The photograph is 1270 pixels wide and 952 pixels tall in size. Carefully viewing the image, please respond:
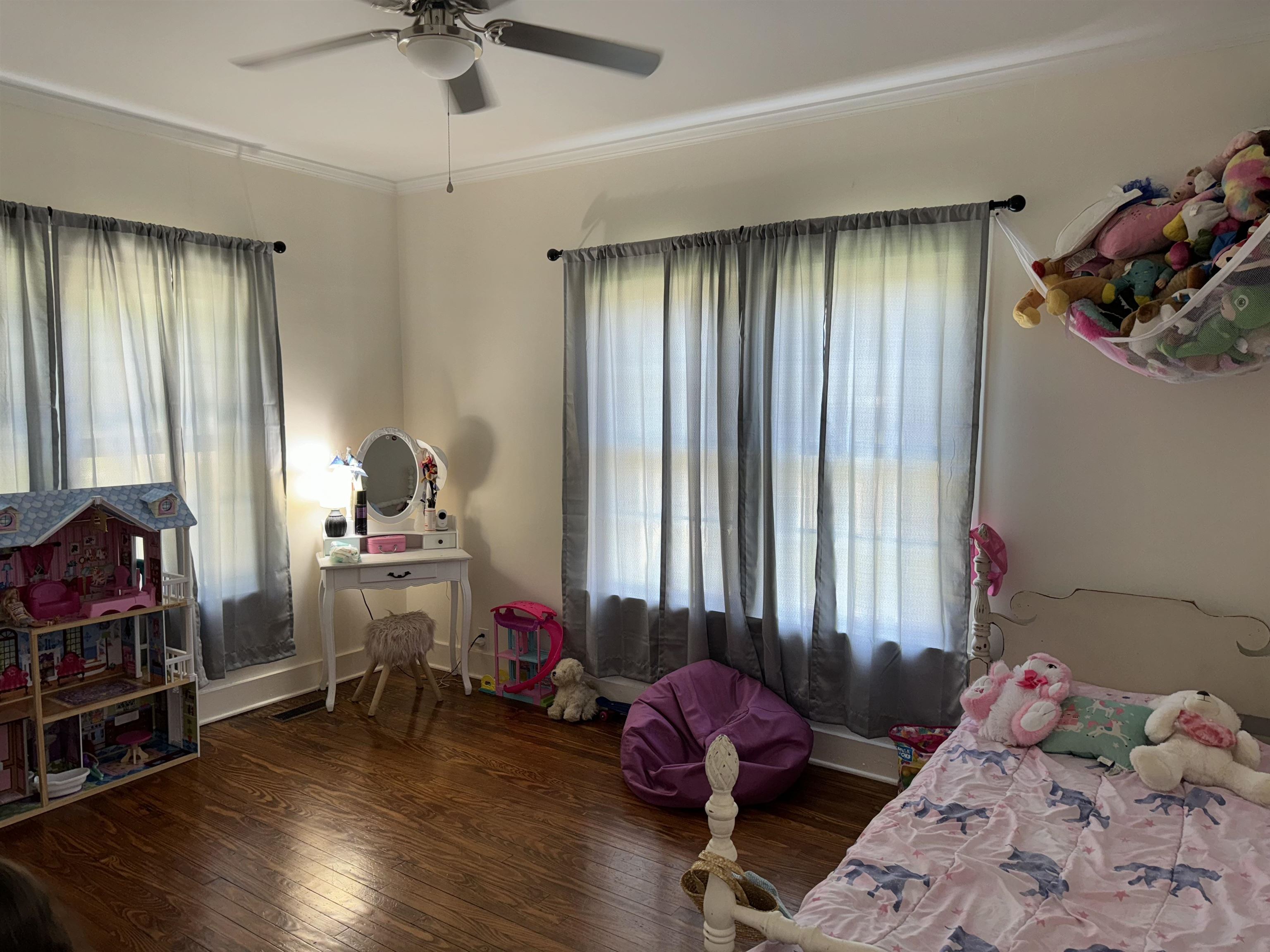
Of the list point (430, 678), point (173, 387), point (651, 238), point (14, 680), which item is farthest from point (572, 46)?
point (430, 678)

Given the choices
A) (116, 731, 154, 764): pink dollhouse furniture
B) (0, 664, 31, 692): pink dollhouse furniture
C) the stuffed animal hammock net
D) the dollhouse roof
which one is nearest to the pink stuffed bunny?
the stuffed animal hammock net

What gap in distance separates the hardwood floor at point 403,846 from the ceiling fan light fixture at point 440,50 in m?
2.36

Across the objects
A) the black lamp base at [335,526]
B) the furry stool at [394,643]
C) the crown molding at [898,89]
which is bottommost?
the furry stool at [394,643]

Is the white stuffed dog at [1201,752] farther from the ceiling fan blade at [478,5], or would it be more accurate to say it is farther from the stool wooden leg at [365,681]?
the stool wooden leg at [365,681]

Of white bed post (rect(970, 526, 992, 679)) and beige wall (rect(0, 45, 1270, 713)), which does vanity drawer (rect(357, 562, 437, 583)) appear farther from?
white bed post (rect(970, 526, 992, 679))

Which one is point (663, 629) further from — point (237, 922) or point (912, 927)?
point (912, 927)

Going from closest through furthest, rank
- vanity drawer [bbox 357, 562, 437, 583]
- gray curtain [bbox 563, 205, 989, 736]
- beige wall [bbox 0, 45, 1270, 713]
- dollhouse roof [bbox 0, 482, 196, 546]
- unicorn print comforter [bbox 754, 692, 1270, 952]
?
unicorn print comforter [bbox 754, 692, 1270, 952] < beige wall [bbox 0, 45, 1270, 713] < dollhouse roof [bbox 0, 482, 196, 546] < gray curtain [bbox 563, 205, 989, 736] < vanity drawer [bbox 357, 562, 437, 583]

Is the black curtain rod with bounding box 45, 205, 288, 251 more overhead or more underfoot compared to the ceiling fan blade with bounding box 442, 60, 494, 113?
more underfoot

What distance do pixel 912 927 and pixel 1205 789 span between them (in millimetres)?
1195

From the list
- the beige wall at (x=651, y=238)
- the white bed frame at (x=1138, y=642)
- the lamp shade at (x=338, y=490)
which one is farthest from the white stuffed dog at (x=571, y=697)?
the white bed frame at (x=1138, y=642)

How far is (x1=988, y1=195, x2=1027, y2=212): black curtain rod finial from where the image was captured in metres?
3.04

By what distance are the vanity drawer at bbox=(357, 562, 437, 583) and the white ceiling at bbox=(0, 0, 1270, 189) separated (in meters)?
2.00

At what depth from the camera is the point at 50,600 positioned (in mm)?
3201

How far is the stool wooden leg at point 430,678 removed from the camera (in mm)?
4301
